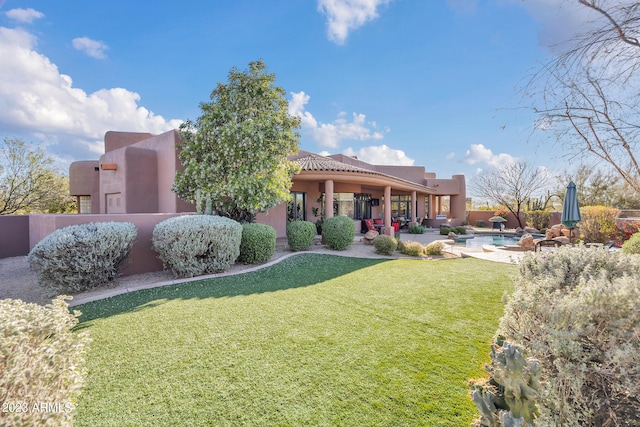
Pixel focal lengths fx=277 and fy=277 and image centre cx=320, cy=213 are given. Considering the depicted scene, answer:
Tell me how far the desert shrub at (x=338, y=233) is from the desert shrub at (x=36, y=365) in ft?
33.6

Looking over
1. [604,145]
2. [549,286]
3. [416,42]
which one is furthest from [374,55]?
[549,286]

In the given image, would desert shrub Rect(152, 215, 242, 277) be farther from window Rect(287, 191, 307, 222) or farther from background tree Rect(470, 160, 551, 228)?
background tree Rect(470, 160, 551, 228)

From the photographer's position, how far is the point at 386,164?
98.9 ft

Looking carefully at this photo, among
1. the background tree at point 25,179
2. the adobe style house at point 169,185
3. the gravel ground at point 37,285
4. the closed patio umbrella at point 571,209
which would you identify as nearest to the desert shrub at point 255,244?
the gravel ground at point 37,285

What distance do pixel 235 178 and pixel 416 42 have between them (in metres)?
8.11

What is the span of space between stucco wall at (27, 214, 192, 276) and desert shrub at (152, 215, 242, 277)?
45 cm

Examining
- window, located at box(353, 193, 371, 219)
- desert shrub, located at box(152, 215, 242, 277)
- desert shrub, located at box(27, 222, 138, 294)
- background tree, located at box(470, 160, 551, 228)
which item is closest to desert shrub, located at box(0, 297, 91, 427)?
desert shrub, located at box(27, 222, 138, 294)

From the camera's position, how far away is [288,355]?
352 cm

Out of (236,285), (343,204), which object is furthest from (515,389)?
(343,204)

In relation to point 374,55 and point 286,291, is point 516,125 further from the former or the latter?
point 374,55

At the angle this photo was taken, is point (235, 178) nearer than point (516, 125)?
No

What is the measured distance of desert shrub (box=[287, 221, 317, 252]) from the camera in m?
11.2

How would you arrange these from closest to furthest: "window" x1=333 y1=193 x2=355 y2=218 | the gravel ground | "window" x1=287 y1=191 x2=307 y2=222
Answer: the gravel ground < "window" x1=287 y1=191 x2=307 y2=222 < "window" x1=333 y1=193 x2=355 y2=218

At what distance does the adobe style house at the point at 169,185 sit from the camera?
13336 mm
